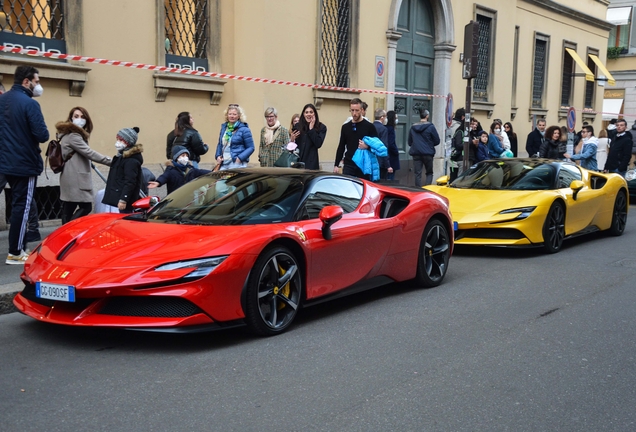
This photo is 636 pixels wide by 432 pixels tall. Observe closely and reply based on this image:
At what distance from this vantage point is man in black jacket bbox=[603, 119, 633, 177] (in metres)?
17.8

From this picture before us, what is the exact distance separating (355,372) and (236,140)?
255 inches

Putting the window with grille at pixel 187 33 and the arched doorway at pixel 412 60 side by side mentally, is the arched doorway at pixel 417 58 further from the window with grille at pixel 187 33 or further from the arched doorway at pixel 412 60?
the window with grille at pixel 187 33

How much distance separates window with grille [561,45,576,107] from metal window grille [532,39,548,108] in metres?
2.02

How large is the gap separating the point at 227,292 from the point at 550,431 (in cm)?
220

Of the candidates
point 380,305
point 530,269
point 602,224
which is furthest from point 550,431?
point 602,224

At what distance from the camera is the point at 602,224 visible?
11.4 m

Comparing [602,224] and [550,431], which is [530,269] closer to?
[602,224]

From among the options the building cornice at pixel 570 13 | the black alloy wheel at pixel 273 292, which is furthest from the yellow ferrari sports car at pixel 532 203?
the building cornice at pixel 570 13

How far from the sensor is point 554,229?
9938 mm

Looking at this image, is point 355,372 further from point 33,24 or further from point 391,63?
point 391,63

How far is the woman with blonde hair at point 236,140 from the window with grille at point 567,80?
20.6 meters

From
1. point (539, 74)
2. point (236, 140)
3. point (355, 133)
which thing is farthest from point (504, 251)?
point (539, 74)

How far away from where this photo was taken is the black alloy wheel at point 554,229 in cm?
970

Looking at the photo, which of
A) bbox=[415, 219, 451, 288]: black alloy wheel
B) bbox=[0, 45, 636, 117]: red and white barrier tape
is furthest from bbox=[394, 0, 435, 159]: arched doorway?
bbox=[415, 219, 451, 288]: black alloy wheel
